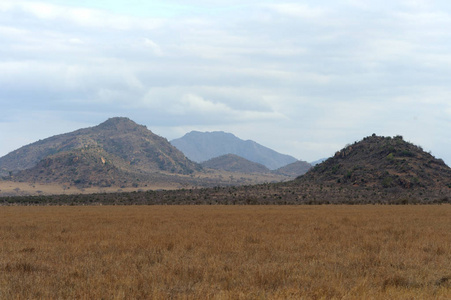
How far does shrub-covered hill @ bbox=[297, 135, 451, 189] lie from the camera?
82438mm

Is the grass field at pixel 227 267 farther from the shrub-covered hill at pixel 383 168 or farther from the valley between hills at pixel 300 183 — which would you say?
the shrub-covered hill at pixel 383 168

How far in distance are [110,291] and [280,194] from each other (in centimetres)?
6597

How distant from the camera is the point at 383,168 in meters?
90.5

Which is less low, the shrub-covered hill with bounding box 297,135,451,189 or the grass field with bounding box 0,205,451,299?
the shrub-covered hill with bounding box 297,135,451,189

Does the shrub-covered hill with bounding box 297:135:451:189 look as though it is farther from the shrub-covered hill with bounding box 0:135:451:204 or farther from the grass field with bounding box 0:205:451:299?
the grass field with bounding box 0:205:451:299

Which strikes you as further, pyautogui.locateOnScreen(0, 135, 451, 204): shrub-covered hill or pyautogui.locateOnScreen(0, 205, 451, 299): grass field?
pyautogui.locateOnScreen(0, 135, 451, 204): shrub-covered hill

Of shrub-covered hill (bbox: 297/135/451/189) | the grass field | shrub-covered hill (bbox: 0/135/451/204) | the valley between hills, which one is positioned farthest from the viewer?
shrub-covered hill (bbox: 297/135/451/189)

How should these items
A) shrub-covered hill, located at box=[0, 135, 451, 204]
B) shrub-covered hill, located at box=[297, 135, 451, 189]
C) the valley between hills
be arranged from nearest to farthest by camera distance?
shrub-covered hill, located at box=[0, 135, 451, 204] < the valley between hills < shrub-covered hill, located at box=[297, 135, 451, 189]

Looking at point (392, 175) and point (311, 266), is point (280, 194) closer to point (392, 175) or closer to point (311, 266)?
point (392, 175)

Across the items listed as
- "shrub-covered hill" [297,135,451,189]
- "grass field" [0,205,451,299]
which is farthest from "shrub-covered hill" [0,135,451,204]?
"grass field" [0,205,451,299]

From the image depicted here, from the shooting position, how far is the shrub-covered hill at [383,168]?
8244cm

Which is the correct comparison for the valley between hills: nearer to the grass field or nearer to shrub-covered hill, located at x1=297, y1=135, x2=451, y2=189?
shrub-covered hill, located at x1=297, y1=135, x2=451, y2=189

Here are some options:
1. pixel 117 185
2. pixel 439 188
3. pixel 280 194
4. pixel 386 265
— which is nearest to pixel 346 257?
pixel 386 265

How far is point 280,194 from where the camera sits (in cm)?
7362
